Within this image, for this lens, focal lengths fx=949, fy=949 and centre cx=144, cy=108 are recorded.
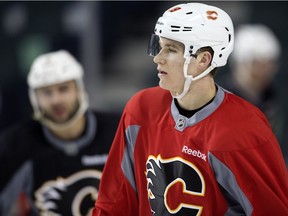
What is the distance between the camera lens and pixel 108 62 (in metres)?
9.54

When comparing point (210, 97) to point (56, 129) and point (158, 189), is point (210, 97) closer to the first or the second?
point (158, 189)

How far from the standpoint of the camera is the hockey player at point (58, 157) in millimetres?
5188

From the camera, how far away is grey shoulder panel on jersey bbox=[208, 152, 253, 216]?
143 inches

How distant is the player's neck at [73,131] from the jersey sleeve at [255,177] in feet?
6.08

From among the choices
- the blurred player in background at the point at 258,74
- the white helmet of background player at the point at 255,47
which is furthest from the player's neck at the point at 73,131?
the white helmet of background player at the point at 255,47

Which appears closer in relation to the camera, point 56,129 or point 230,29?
point 230,29

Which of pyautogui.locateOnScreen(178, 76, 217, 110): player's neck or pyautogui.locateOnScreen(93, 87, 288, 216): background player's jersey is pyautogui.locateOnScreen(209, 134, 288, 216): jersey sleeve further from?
pyautogui.locateOnScreen(178, 76, 217, 110): player's neck

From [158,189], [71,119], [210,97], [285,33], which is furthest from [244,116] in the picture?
[285,33]

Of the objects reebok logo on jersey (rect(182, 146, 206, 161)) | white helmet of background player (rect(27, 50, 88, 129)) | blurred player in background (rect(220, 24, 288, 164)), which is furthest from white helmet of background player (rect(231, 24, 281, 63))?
reebok logo on jersey (rect(182, 146, 206, 161))

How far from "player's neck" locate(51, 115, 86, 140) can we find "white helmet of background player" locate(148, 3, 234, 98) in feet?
5.38

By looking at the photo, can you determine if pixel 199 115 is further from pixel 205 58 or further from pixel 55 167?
pixel 55 167

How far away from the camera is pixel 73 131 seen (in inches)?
215

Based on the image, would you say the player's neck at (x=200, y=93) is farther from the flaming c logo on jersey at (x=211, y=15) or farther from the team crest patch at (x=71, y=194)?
the team crest patch at (x=71, y=194)

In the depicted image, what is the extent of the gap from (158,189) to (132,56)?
5.90m
